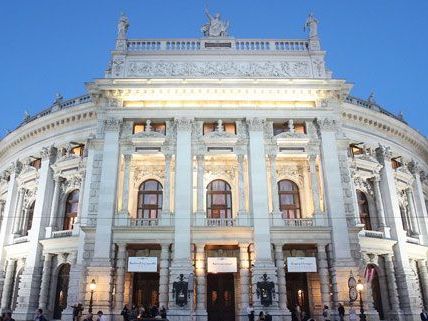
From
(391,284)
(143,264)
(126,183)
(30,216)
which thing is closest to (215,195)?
(126,183)

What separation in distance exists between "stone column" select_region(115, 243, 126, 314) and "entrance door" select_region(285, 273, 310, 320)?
36.7ft

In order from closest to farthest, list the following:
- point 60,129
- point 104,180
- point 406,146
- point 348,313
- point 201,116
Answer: point 348,313 → point 104,180 → point 201,116 → point 60,129 → point 406,146

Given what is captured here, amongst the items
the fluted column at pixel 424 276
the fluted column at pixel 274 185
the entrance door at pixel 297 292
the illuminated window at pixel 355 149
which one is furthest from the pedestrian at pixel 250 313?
the fluted column at pixel 424 276

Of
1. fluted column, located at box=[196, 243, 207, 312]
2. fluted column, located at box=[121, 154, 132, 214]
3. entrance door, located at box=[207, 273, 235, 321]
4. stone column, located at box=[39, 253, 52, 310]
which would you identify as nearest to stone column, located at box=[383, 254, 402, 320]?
entrance door, located at box=[207, 273, 235, 321]

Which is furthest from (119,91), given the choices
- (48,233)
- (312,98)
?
(312,98)

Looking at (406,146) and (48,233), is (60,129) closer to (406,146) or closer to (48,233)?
(48,233)

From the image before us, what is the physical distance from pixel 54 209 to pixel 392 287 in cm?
2600

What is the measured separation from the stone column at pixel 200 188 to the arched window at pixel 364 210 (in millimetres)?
13211

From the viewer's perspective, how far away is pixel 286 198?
1238 inches

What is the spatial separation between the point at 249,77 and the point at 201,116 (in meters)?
4.50

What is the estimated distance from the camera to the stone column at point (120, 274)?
26.2 meters

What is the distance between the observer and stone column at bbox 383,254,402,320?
30.2m

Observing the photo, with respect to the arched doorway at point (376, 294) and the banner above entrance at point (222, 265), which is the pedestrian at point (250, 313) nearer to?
the banner above entrance at point (222, 265)

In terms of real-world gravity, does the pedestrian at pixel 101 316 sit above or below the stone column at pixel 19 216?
below
